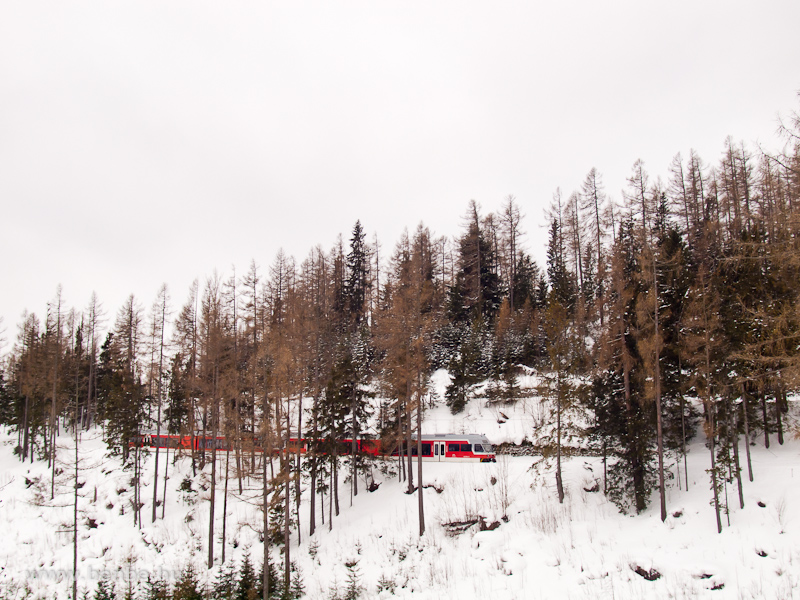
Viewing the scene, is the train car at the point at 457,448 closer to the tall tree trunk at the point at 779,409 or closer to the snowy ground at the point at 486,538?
the snowy ground at the point at 486,538

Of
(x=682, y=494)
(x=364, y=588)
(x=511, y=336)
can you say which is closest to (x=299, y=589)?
(x=364, y=588)

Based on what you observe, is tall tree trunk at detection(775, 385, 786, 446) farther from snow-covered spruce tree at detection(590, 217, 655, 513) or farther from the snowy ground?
snow-covered spruce tree at detection(590, 217, 655, 513)

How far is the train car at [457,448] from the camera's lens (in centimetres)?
2903

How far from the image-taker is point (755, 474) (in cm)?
1961

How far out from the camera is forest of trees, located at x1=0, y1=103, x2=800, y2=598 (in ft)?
59.7

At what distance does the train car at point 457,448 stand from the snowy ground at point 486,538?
3.22 feet

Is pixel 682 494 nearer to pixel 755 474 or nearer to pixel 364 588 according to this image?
pixel 755 474

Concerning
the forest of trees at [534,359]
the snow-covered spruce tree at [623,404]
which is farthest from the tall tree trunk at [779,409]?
the snow-covered spruce tree at [623,404]

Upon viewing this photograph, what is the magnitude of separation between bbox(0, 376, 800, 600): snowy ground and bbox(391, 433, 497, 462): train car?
98 cm

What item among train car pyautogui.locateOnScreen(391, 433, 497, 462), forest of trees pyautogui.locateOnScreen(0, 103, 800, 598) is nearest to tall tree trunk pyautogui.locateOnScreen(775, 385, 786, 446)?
forest of trees pyautogui.locateOnScreen(0, 103, 800, 598)

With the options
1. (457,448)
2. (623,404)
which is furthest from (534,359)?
(623,404)

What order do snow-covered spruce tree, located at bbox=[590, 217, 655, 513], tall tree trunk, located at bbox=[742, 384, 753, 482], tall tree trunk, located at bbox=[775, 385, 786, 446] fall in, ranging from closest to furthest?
tall tree trunk, located at bbox=[742, 384, 753, 482] < snow-covered spruce tree, located at bbox=[590, 217, 655, 513] < tall tree trunk, located at bbox=[775, 385, 786, 446]

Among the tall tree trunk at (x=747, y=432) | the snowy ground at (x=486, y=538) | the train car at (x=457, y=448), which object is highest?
the tall tree trunk at (x=747, y=432)

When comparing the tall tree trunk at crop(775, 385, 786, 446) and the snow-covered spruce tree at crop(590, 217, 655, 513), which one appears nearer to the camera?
the snow-covered spruce tree at crop(590, 217, 655, 513)
